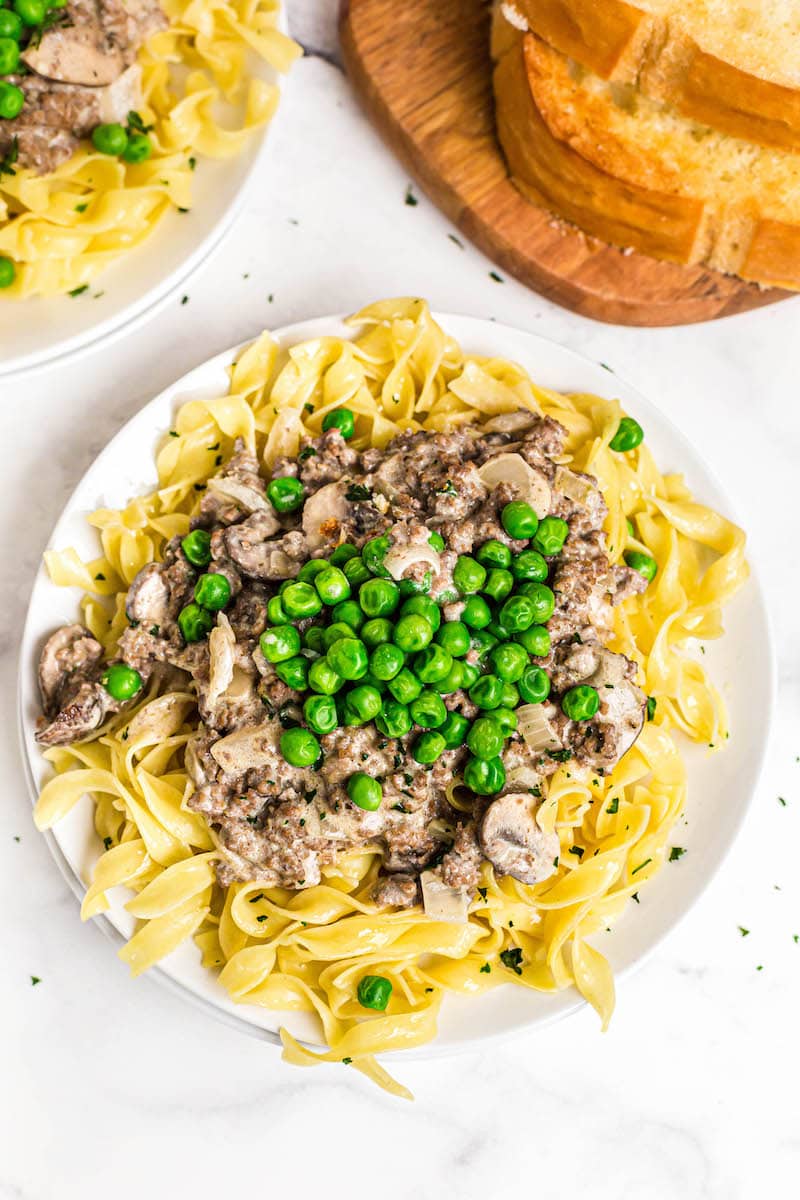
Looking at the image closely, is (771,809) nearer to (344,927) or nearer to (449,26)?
(344,927)

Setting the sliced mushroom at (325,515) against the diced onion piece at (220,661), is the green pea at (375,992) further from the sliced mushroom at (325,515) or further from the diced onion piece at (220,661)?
the sliced mushroom at (325,515)

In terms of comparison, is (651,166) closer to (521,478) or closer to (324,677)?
(521,478)

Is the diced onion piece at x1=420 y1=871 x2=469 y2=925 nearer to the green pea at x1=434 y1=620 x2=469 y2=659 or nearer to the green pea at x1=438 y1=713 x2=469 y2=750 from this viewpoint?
the green pea at x1=438 y1=713 x2=469 y2=750

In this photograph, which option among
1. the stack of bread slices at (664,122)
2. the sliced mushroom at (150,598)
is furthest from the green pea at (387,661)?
the stack of bread slices at (664,122)

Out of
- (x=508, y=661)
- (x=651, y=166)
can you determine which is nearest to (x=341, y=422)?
(x=508, y=661)

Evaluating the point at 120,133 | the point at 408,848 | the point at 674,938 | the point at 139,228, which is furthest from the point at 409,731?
the point at 120,133

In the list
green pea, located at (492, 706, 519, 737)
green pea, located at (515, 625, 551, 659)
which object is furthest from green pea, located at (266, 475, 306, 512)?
green pea, located at (492, 706, 519, 737)
